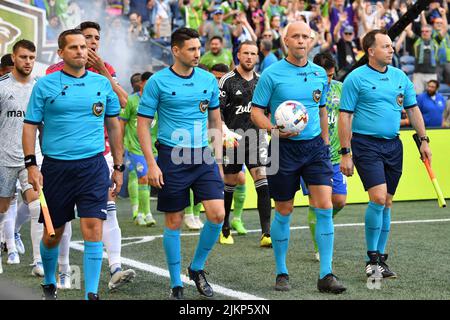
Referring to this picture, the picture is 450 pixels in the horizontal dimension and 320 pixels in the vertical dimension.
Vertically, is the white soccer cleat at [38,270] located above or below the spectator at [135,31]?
below

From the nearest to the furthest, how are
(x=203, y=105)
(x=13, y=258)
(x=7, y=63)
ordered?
(x=203, y=105)
(x=13, y=258)
(x=7, y=63)

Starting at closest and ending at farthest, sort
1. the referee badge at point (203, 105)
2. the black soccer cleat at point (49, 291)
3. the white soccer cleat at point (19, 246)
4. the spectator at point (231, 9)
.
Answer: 1. the black soccer cleat at point (49, 291)
2. the referee badge at point (203, 105)
3. the white soccer cleat at point (19, 246)
4. the spectator at point (231, 9)

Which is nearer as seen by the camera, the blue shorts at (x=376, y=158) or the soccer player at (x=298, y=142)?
the soccer player at (x=298, y=142)

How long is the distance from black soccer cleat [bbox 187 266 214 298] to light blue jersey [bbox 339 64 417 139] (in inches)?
81.5

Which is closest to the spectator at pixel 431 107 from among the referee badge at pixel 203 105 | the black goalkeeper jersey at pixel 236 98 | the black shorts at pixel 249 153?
the black shorts at pixel 249 153

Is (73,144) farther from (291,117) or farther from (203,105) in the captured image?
(291,117)

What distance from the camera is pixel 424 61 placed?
20.5m

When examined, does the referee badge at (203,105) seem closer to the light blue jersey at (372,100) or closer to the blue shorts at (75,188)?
the blue shorts at (75,188)

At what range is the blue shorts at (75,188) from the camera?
684 cm

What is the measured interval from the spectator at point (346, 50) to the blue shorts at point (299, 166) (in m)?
12.0

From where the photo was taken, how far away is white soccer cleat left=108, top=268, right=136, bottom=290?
7.79 meters

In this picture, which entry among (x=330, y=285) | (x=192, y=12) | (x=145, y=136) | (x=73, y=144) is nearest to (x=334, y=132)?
(x=330, y=285)

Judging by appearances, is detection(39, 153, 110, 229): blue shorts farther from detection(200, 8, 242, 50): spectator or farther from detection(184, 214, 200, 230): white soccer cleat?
detection(200, 8, 242, 50): spectator

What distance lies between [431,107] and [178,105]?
38.9ft
